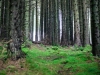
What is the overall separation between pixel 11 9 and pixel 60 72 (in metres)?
2.98

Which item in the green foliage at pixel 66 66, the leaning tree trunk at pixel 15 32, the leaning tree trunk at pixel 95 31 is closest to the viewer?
the green foliage at pixel 66 66

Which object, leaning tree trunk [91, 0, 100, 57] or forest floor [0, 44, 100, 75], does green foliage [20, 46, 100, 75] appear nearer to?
forest floor [0, 44, 100, 75]

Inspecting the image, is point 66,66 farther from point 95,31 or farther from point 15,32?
point 15,32

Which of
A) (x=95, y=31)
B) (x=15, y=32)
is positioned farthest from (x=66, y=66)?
(x=15, y=32)

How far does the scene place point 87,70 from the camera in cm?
641

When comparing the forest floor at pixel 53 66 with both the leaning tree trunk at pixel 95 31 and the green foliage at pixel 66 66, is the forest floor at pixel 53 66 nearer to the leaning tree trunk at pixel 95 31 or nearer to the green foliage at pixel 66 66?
the green foliage at pixel 66 66

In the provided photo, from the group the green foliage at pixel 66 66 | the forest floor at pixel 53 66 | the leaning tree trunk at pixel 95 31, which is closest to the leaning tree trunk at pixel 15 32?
the forest floor at pixel 53 66

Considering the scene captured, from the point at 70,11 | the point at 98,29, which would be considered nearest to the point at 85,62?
the point at 98,29

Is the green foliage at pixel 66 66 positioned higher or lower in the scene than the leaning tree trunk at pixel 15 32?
lower

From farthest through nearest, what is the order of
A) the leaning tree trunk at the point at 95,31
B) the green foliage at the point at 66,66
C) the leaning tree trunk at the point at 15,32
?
the leaning tree trunk at the point at 95,31
the leaning tree trunk at the point at 15,32
the green foliage at the point at 66,66

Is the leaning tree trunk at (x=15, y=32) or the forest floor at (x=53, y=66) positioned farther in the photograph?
the leaning tree trunk at (x=15, y=32)

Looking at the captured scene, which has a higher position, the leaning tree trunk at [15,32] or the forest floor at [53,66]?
the leaning tree trunk at [15,32]

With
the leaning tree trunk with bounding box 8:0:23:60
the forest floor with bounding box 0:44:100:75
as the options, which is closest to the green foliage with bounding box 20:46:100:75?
the forest floor with bounding box 0:44:100:75

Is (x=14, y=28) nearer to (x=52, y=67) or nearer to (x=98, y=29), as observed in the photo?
(x=52, y=67)
